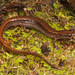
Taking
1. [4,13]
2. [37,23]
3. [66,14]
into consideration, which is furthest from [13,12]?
[66,14]

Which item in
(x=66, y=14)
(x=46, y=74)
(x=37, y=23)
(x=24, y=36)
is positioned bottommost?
(x=46, y=74)

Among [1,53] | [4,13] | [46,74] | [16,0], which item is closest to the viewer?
[46,74]

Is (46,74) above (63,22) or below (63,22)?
below

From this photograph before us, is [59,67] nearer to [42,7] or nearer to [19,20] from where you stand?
[19,20]

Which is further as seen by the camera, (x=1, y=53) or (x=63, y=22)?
(x=63, y=22)

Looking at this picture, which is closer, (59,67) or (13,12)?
(59,67)

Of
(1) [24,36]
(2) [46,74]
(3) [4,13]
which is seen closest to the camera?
(2) [46,74]

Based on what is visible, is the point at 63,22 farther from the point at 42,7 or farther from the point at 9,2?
the point at 9,2

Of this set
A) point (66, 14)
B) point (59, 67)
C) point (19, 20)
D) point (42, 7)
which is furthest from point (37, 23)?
point (59, 67)

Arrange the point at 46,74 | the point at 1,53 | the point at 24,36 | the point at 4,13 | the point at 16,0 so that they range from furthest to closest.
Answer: the point at 16,0 → the point at 4,13 → the point at 24,36 → the point at 1,53 → the point at 46,74
